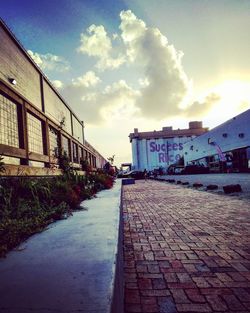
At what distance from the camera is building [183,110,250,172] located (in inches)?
1199

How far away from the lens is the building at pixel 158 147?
71312 mm

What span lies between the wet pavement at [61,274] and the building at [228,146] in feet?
101

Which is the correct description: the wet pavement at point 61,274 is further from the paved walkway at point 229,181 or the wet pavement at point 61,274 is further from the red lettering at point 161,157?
the red lettering at point 161,157

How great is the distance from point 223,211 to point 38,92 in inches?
311

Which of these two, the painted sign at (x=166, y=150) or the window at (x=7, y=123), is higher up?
the painted sign at (x=166, y=150)

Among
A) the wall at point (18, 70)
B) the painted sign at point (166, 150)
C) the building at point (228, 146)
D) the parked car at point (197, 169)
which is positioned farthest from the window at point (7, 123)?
the painted sign at point (166, 150)

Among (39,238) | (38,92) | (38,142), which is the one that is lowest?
(39,238)

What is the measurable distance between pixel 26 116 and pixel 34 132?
172cm

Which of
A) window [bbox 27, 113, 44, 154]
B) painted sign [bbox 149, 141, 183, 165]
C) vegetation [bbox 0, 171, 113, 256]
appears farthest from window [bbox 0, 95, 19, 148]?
painted sign [bbox 149, 141, 183, 165]

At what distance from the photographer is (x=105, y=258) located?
1787mm

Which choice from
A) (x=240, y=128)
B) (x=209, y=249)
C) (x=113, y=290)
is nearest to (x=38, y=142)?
(x=209, y=249)

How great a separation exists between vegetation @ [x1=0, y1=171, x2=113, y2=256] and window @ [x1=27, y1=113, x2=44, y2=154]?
1.18 meters

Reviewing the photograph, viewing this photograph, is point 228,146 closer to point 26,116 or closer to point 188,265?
point 26,116

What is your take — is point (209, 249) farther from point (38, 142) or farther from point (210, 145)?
point (210, 145)
